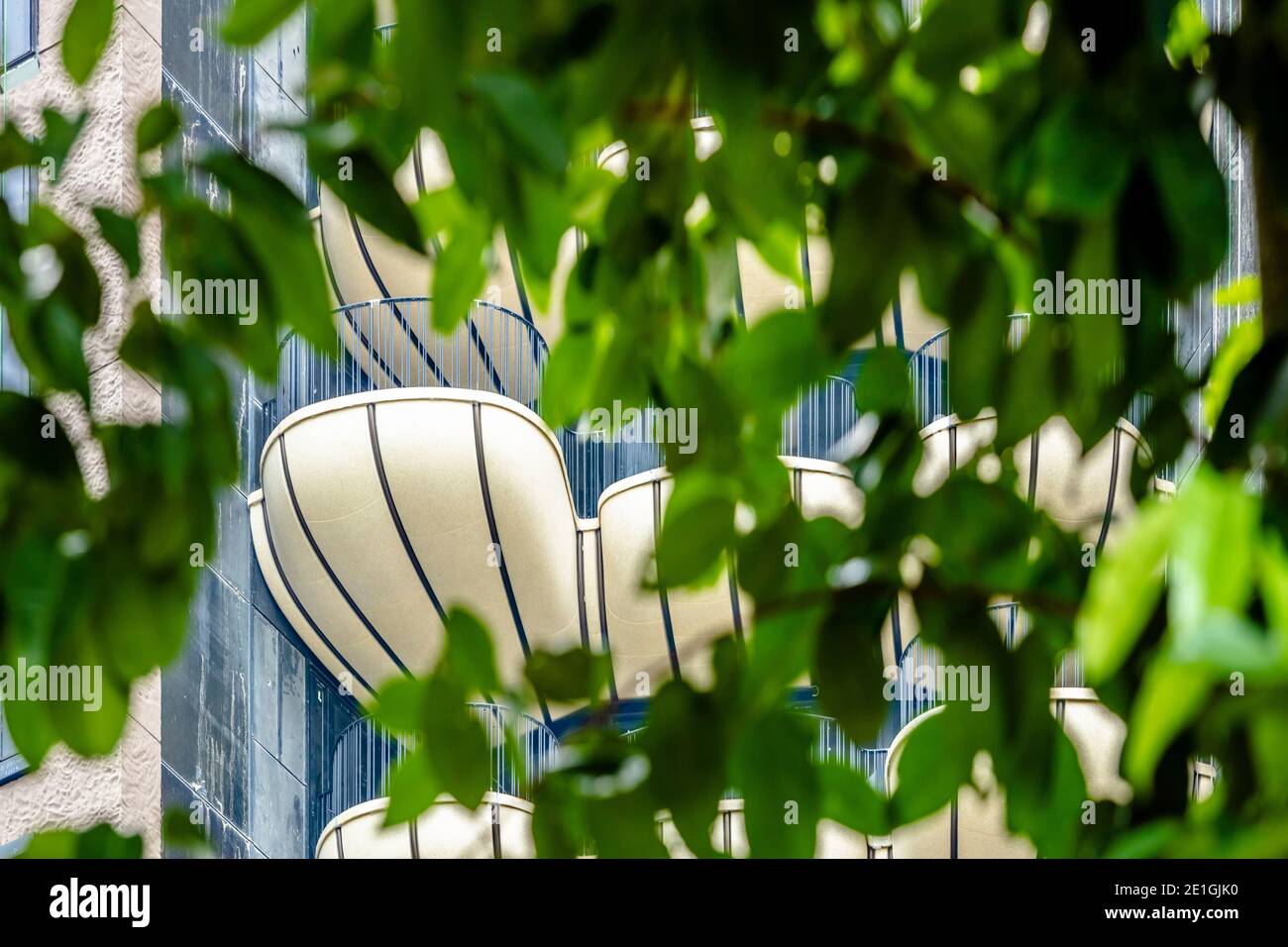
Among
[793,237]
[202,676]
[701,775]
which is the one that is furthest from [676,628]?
[701,775]

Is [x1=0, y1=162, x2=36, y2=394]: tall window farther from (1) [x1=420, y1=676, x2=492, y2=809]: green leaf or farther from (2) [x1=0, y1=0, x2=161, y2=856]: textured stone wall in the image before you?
(1) [x1=420, y1=676, x2=492, y2=809]: green leaf

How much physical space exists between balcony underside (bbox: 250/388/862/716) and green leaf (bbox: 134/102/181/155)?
219 cm

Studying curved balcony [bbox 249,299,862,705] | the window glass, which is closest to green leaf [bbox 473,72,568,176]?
curved balcony [bbox 249,299,862,705]

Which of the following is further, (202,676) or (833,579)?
(202,676)

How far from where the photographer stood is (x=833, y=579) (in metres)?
0.43

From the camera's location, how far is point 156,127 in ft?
1.14

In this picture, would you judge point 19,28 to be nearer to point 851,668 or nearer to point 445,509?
point 445,509

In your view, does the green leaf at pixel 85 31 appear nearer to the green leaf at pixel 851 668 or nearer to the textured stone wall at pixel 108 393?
the green leaf at pixel 851 668

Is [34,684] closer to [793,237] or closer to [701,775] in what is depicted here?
[701,775]

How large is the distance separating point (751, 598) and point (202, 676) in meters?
2.41

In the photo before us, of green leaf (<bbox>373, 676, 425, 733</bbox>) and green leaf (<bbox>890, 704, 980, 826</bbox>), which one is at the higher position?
green leaf (<bbox>373, 676, 425, 733</bbox>)

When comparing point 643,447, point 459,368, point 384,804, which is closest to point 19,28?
point 459,368

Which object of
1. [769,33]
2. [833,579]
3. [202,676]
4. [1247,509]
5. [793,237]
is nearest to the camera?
[1247,509]

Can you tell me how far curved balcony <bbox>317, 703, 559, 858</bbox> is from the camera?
7.83ft
